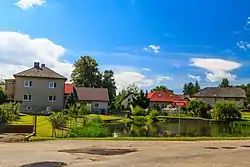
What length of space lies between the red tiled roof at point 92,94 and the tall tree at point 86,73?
1870 centimetres

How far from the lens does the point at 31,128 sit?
26.0 m

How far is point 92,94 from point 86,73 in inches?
863

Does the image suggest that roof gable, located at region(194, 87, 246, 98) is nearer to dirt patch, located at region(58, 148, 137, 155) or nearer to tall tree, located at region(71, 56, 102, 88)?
tall tree, located at region(71, 56, 102, 88)

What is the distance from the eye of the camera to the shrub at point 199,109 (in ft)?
239

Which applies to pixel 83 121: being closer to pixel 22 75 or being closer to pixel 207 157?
pixel 207 157

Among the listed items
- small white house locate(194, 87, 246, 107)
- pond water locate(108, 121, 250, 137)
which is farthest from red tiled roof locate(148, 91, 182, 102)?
pond water locate(108, 121, 250, 137)

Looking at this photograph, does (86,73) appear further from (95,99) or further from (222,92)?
(222,92)

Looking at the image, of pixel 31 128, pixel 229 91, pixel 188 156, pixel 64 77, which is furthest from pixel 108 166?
pixel 229 91

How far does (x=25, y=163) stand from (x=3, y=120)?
49.7 feet

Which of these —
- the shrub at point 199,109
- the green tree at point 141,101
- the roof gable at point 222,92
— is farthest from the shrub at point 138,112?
the roof gable at point 222,92

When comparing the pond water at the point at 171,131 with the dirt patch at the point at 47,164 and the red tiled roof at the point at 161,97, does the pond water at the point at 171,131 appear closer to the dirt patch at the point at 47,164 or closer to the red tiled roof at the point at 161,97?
the dirt patch at the point at 47,164

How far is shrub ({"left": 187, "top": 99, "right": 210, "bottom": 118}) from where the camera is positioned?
72812 mm

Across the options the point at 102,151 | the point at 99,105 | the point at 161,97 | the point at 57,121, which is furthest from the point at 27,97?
the point at 102,151

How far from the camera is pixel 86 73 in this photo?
9919 centimetres
